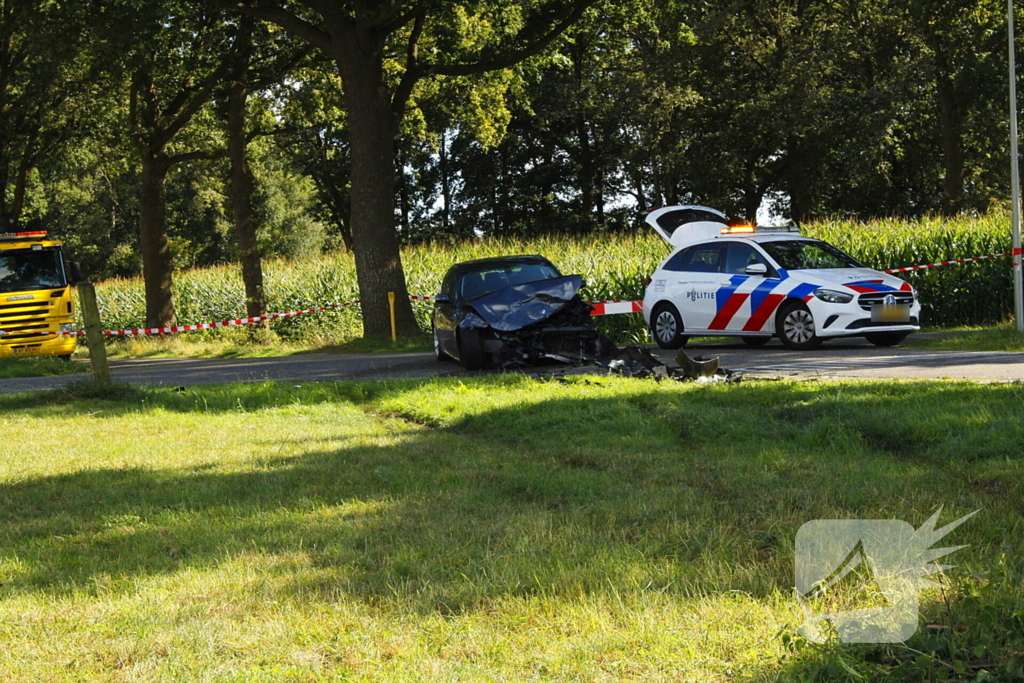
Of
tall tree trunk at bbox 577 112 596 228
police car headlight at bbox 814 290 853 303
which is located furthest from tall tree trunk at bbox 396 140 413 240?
police car headlight at bbox 814 290 853 303

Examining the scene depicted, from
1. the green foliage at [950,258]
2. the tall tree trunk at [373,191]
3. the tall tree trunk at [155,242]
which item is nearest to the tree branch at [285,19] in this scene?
the tall tree trunk at [373,191]

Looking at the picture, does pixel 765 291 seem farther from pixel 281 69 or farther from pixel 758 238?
pixel 281 69

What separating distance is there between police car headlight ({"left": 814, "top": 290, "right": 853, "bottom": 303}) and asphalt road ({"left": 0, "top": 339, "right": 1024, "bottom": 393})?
2.45ft

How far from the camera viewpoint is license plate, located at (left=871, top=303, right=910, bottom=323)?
50.5 ft

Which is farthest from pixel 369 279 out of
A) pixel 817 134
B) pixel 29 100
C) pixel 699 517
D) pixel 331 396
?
pixel 817 134

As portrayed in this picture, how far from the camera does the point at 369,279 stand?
2162 centimetres

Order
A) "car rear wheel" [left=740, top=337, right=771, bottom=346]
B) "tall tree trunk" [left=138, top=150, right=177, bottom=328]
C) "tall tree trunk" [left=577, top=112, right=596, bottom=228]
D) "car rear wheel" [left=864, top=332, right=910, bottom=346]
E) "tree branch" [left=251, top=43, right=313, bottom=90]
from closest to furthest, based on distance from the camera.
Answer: "car rear wheel" [left=864, top=332, right=910, bottom=346] → "car rear wheel" [left=740, top=337, right=771, bottom=346] → "tree branch" [left=251, top=43, right=313, bottom=90] → "tall tree trunk" [left=138, top=150, right=177, bottom=328] → "tall tree trunk" [left=577, top=112, right=596, bottom=228]

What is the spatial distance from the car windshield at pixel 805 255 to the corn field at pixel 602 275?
484 cm

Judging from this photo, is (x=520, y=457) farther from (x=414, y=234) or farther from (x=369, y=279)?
(x=414, y=234)

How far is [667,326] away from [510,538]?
12.6 meters

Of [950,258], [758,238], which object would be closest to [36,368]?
[758,238]

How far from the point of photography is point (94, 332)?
13023 mm

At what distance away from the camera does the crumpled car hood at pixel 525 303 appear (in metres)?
14.0

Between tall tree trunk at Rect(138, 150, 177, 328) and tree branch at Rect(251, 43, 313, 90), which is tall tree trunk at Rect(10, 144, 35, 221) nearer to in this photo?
tall tree trunk at Rect(138, 150, 177, 328)
